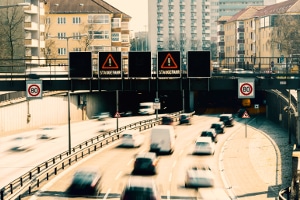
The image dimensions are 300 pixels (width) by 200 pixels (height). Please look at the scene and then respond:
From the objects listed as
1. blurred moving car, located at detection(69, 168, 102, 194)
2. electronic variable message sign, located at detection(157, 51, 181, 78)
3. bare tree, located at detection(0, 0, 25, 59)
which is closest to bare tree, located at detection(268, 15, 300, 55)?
bare tree, located at detection(0, 0, 25, 59)

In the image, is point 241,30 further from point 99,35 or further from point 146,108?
point 146,108

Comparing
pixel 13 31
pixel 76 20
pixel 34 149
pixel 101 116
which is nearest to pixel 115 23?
pixel 76 20

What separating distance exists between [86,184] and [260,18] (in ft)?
385

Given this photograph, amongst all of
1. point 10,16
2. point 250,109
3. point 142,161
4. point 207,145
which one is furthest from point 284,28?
point 142,161

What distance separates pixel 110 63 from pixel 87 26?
90.0 m

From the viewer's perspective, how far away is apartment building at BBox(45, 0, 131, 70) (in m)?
120

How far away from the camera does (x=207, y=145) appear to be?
4897 centimetres

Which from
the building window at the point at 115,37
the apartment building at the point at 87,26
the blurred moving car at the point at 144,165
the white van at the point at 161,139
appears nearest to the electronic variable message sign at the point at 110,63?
the blurred moving car at the point at 144,165

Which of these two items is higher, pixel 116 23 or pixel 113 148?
pixel 116 23

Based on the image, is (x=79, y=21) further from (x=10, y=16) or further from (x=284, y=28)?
(x=284, y=28)

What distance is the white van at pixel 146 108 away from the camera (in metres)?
98.2

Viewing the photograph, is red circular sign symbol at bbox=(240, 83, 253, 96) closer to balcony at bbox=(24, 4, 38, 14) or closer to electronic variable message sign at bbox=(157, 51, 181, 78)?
electronic variable message sign at bbox=(157, 51, 181, 78)

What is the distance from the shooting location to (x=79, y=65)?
106 ft

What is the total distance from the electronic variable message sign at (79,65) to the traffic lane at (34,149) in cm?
954
